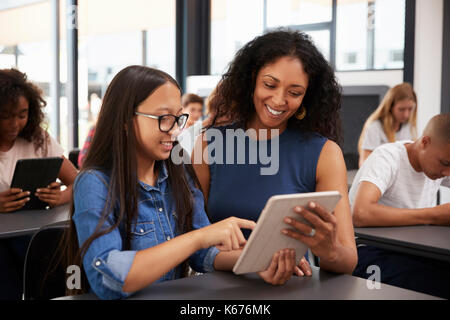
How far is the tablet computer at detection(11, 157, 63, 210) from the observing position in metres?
2.17

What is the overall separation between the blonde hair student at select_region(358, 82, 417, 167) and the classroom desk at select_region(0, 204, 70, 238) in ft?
9.37

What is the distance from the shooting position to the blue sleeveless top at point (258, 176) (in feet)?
5.28

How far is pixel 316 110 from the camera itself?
168 centimetres

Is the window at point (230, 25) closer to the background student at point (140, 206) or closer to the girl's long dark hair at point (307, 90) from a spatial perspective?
the girl's long dark hair at point (307, 90)

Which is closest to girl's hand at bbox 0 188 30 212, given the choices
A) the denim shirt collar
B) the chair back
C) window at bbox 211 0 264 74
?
the chair back

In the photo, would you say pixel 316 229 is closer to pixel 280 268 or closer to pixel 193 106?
pixel 280 268

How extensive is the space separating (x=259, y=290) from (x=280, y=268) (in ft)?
0.23

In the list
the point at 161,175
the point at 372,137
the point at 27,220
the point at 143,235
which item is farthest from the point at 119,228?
the point at 372,137

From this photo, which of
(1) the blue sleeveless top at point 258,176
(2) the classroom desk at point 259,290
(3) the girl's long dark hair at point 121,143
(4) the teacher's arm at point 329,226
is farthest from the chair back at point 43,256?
(4) the teacher's arm at point 329,226

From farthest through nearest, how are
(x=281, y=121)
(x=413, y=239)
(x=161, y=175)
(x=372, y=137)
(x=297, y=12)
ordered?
1. (x=297, y=12)
2. (x=372, y=137)
3. (x=413, y=239)
4. (x=281, y=121)
5. (x=161, y=175)

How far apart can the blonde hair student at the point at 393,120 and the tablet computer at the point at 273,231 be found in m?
3.36

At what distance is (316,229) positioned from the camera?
1.12 metres

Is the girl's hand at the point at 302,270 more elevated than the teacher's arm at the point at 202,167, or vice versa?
the teacher's arm at the point at 202,167
